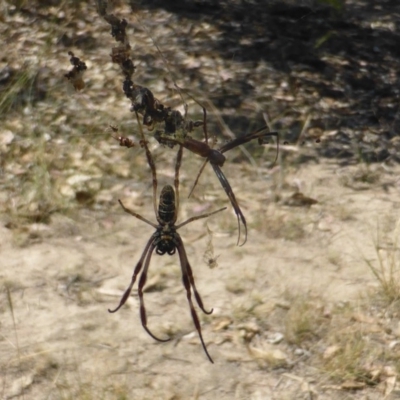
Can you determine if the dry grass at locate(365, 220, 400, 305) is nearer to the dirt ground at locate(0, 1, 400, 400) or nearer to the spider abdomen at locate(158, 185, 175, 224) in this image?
the dirt ground at locate(0, 1, 400, 400)

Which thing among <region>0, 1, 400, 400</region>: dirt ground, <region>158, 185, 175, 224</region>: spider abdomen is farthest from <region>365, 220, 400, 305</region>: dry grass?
<region>158, 185, 175, 224</region>: spider abdomen

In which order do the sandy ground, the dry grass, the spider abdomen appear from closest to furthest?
the spider abdomen
the sandy ground
the dry grass

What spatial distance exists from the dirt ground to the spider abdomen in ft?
5.73

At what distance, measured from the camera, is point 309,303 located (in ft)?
13.2

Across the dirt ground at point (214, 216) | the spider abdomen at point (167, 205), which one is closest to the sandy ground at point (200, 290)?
the dirt ground at point (214, 216)

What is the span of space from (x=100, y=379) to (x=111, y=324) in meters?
0.48

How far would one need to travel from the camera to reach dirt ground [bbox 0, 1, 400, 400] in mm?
3652

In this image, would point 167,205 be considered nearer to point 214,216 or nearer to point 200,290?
point 200,290

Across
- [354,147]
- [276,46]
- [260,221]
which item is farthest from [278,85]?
[260,221]

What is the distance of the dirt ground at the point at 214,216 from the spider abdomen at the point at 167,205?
1745 millimetres

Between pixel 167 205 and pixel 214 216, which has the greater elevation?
pixel 167 205

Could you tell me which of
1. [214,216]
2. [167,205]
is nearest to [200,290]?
[214,216]

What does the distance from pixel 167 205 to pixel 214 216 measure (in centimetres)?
316

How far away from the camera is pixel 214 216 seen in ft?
16.0
